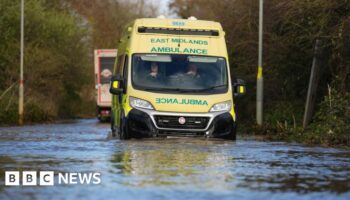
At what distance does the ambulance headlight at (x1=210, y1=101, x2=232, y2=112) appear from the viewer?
61.7 feet

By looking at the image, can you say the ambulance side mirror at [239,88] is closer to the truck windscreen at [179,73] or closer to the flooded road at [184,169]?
the truck windscreen at [179,73]

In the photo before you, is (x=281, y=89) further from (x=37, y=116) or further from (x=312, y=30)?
(x=37, y=116)

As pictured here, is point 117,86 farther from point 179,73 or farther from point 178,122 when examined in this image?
point 178,122

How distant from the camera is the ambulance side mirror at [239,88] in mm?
19766

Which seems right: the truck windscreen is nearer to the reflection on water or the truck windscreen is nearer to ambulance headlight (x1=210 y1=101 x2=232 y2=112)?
ambulance headlight (x1=210 y1=101 x2=232 y2=112)

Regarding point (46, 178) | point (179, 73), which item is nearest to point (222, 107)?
point (179, 73)

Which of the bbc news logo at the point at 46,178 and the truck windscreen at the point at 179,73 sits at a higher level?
the truck windscreen at the point at 179,73

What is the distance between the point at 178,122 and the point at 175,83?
112 centimetres

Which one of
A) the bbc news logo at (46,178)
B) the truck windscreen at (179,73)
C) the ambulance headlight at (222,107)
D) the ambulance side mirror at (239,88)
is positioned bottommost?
the ambulance headlight at (222,107)

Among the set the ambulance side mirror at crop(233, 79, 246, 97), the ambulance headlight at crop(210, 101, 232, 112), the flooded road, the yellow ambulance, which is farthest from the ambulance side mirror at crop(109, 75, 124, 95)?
the ambulance side mirror at crop(233, 79, 246, 97)

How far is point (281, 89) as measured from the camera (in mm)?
31281

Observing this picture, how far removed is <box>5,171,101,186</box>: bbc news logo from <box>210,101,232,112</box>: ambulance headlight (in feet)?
26.6

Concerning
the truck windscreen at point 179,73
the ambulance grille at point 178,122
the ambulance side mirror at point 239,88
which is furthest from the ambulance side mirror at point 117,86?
the ambulance side mirror at point 239,88

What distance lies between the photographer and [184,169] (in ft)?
38.1
